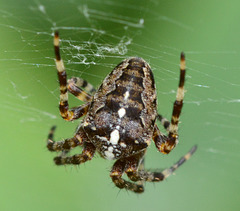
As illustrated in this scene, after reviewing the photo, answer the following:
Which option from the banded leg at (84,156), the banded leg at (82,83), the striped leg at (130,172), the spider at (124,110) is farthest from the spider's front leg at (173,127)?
the banded leg at (82,83)

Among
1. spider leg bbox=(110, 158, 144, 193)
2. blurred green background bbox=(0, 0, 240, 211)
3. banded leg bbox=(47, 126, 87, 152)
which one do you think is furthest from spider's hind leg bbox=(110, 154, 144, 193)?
banded leg bbox=(47, 126, 87, 152)

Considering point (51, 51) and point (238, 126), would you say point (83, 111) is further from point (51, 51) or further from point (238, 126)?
point (238, 126)

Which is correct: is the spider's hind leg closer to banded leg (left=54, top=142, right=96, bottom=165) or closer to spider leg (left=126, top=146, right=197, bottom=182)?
spider leg (left=126, top=146, right=197, bottom=182)

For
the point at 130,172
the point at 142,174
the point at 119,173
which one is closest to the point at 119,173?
the point at 119,173

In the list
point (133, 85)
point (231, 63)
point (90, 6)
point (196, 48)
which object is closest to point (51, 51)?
point (90, 6)

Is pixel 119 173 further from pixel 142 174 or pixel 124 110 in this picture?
pixel 124 110

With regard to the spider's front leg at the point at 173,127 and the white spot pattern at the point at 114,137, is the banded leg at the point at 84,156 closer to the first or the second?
the white spot pattern at the point at 114,137
